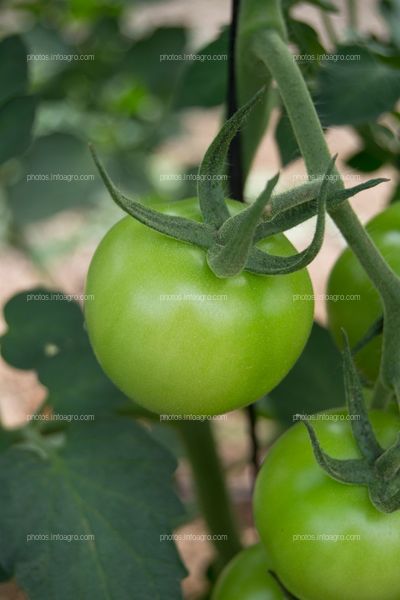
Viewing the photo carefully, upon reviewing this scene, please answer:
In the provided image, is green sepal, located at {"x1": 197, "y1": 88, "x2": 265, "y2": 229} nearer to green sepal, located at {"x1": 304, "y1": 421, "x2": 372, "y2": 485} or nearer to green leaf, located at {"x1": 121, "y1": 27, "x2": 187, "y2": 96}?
green sepal, located at {"x1": 304, "y1": 421, "x2": 372, "y2": 485}

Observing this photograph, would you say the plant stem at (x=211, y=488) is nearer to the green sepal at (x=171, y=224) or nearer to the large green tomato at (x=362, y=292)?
the large green tomato at (x=362, y=292)

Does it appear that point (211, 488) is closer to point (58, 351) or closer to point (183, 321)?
point (58, 351)

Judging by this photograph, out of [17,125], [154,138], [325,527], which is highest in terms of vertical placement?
[17,125]

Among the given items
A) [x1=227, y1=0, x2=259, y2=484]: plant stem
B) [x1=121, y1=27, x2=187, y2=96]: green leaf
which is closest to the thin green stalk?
[x1=227, y1=0, x2=259, y2=484]: plant stem

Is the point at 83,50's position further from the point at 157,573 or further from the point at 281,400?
the point at 157,573

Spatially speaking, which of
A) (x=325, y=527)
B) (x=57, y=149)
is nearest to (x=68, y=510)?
(x=325, y=527)

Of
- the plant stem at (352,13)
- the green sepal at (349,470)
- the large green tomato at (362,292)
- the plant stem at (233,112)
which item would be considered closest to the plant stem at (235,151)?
the plant stem at (233,112)
